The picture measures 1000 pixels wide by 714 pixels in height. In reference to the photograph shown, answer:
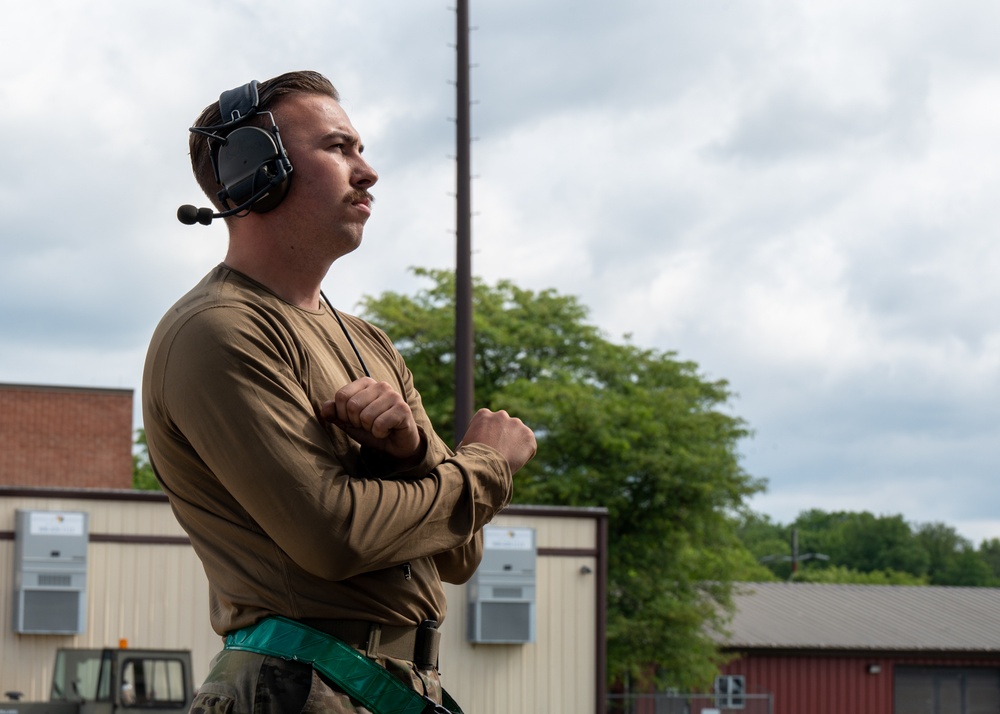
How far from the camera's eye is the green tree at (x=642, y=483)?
3106 cm

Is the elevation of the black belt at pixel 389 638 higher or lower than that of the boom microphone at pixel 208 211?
lower

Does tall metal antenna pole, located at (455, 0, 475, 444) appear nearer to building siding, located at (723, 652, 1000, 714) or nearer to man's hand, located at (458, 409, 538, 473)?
man's hand, located at (458, 409, 538, 473)

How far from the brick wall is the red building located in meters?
15.8

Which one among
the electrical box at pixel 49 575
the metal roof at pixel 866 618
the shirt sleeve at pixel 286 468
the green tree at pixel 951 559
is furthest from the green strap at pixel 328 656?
the green tree at pixel 951 559

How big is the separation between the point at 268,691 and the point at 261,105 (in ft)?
3.29

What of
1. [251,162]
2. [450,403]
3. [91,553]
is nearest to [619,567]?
[450,403]

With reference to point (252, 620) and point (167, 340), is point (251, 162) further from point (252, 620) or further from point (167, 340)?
point (252, 620)

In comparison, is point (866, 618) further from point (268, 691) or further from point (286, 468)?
point (286, 468)

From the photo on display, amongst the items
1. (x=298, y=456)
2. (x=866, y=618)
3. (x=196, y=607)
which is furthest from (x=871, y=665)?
(x=298, y=456)

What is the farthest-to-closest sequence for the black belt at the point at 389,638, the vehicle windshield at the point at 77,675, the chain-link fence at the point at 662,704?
the chain-link fence at the point at 662,704
the vehicle windshield at the point at 77,675
the black belt at the point at 389,638

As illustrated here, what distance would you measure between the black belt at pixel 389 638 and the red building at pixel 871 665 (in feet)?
114

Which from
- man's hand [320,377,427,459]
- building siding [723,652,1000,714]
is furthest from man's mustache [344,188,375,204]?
building siding [723,652,1000,714]

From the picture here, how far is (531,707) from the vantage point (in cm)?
1919

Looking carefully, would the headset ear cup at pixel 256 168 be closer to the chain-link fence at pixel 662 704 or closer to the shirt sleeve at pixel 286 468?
the shirt sleeve at pixel 286 468
